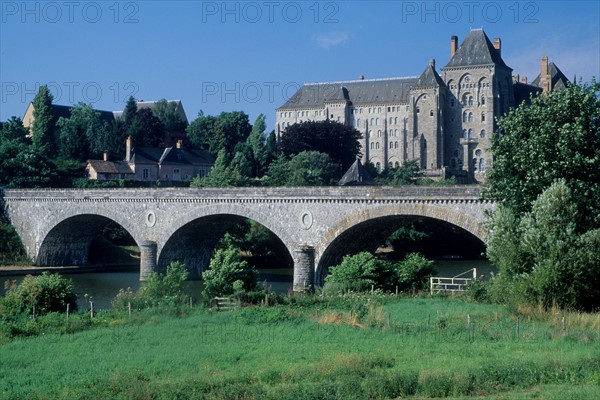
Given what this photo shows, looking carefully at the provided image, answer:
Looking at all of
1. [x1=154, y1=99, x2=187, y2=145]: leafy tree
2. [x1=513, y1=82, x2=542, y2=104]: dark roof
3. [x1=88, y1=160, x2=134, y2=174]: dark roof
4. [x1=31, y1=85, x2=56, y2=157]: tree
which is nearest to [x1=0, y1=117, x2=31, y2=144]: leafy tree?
[x1=31, y1=85, x2=56, y2=157]: tree

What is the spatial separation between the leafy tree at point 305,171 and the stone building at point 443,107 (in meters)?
24.3

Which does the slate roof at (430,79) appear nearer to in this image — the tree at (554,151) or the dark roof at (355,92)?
the dark roof at (355,92)

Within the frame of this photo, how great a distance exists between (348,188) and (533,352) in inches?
926

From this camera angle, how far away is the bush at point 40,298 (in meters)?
36.0

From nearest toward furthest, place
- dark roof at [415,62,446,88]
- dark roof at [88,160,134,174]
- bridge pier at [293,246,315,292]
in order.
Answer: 1. bridge pier at [293,246,315,292]
2. dark roof at [88,160,134,174]
3. dark roof at [415,62,446,88]

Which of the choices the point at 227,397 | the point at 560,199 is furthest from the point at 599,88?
the point at 227,397

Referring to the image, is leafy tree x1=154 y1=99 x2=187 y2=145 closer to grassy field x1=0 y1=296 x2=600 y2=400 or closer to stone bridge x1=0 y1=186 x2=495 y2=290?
stone bridge x1=0 y1=186 x2=495 y2=290

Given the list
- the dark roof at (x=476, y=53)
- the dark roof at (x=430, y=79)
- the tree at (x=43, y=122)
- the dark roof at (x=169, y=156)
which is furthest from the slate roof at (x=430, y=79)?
the tree at (x=43, y=122)

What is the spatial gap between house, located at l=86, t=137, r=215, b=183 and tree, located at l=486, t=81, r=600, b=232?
71073 mm

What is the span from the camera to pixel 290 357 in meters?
25.3

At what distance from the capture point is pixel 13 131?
107938mm

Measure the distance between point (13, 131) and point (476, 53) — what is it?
67.8 meters

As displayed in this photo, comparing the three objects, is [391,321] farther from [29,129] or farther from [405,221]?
[29,129]

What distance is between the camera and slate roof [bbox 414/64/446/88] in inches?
5502
